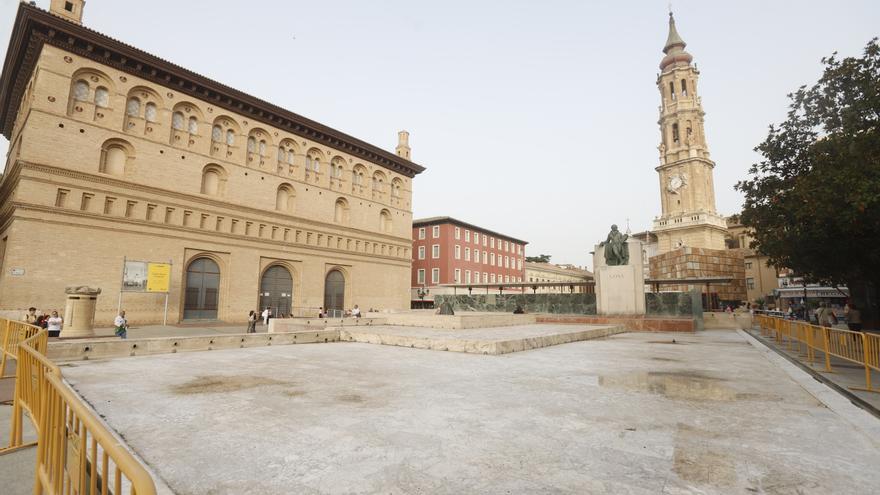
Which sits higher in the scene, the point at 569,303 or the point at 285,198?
the point at 285,198

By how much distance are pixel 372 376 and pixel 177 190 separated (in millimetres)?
25251

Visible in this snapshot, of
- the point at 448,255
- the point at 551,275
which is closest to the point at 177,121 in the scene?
the point at 448,255

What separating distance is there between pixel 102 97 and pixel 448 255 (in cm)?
3895

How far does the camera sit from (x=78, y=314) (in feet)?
50.7

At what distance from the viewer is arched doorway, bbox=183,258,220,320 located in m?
26.3

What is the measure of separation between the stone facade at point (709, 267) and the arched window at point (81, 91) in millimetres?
59302

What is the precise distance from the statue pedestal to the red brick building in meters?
31.0

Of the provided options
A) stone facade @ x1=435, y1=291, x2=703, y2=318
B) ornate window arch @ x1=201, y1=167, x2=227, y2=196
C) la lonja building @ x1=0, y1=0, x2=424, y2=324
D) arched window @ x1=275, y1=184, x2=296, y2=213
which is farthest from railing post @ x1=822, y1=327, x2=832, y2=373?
arched window @ x1=275, y1=184, x2=296, y2=213

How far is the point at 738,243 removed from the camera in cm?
6606

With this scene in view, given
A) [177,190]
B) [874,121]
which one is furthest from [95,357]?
[874,121]

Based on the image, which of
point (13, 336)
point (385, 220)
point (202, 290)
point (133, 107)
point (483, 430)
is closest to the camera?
point (483, 430)

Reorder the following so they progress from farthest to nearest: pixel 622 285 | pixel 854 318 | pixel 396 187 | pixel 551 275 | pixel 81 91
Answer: pixel 551 275 → pixel 396 187 → pixel 81 91 → pixel 622 285 → pixel 854 318

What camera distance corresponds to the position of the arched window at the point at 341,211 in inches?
1451

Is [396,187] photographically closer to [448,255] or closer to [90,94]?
[448,255]
